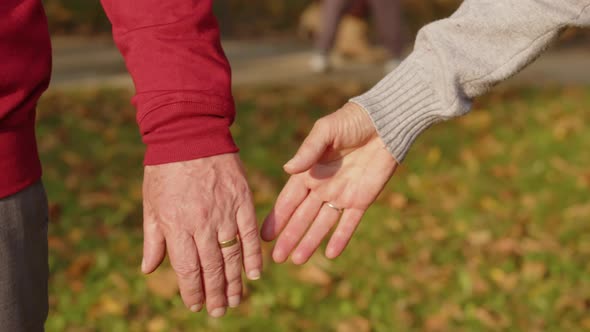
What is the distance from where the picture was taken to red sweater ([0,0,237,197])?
1.74 meters

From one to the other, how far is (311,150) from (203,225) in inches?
16.4

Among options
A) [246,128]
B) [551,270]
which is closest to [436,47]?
[551,270]

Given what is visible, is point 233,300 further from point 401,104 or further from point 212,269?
point 401,104

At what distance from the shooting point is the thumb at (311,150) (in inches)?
79.9

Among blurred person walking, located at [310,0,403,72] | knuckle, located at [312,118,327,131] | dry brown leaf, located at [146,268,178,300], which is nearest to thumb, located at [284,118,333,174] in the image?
knuckle, located at [312,118,327,131]

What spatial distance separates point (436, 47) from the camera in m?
2.21

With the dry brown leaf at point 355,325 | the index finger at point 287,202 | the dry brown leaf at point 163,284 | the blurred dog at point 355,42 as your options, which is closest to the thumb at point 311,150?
the index finger at point 287,202

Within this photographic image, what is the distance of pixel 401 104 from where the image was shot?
2232 mm

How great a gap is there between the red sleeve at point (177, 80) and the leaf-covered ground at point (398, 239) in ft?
6.82

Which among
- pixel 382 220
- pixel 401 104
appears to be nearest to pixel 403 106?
pixel 401 104

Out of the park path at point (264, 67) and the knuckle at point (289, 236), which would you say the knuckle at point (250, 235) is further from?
the park path at point (264, 67)

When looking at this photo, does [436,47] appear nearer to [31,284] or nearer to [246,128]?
[31,284]

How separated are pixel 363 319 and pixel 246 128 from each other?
312 cm

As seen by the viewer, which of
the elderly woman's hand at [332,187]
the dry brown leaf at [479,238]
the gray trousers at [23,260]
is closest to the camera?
the gray trousers at [23,260]
